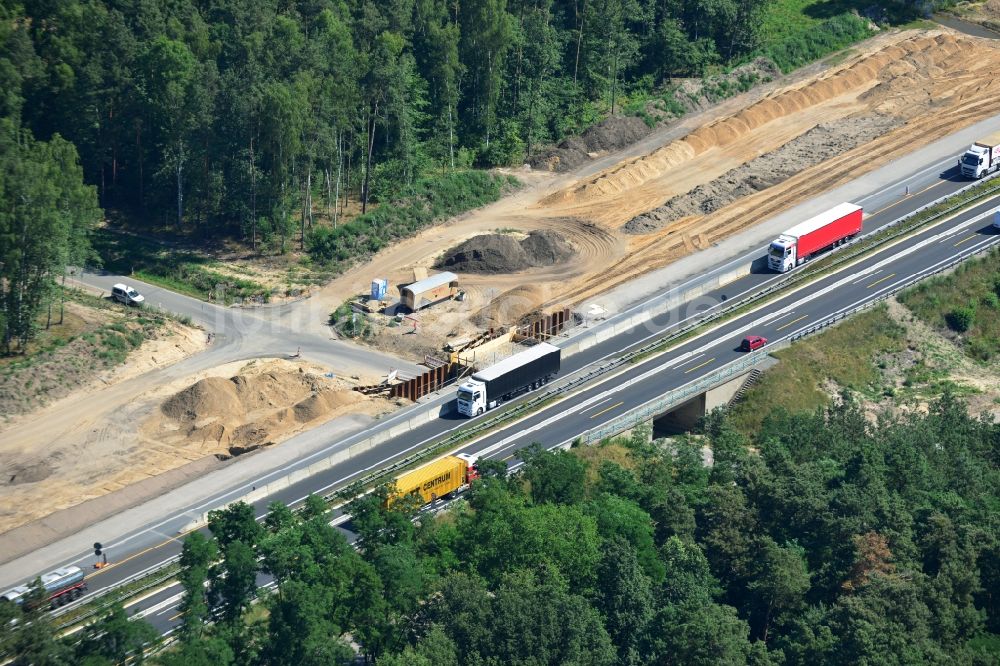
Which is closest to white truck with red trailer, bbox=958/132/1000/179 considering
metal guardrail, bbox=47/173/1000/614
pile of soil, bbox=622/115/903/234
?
metal guardrail, bbox=47/173/1000/614

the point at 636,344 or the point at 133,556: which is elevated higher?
the point at 636,344

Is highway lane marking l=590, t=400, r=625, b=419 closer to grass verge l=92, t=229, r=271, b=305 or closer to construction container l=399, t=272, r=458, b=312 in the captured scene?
construction container l=399, t=272, r=458, b=312

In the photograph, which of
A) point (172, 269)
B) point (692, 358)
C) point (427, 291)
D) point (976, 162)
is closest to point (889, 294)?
point (692, 358)

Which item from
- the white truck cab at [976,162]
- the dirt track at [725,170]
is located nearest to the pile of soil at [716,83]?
the dirt track at [725,170]

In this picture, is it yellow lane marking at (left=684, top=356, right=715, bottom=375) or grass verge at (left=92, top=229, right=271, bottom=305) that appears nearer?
yellow lane marking at (left=684, top=356, right=715, bottom=375)

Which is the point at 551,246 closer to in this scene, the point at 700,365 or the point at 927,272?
the point at 700,365
